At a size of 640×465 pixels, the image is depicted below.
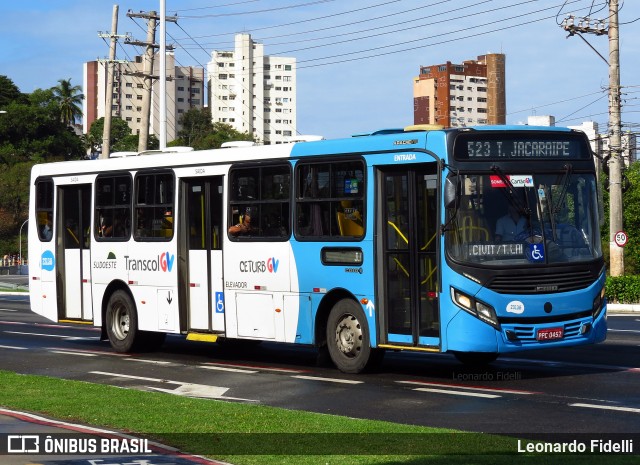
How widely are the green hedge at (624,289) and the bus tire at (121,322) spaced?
20.7 meters

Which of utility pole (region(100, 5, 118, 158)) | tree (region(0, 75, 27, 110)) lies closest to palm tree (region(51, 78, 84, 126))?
tree (region(0, 75, 27, 110))

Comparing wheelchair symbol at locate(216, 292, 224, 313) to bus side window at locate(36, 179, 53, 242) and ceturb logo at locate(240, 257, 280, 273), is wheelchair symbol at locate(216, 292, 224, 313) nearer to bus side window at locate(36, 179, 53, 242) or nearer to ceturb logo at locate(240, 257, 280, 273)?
ceturb logo at locate(240, 257, 280, 273)

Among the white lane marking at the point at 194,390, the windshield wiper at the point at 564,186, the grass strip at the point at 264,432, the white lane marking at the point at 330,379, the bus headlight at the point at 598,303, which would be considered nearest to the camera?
the grass strip at the point at 264,432

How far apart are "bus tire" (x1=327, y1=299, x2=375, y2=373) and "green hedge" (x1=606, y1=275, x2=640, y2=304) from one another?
22615 millimetres

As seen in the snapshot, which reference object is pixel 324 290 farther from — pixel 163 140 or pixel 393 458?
pixel 163 140

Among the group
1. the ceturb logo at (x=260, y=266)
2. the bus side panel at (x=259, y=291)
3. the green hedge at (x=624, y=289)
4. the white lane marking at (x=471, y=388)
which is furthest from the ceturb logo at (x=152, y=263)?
the green hedge at (x=624, y=289)

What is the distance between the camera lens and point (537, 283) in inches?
601

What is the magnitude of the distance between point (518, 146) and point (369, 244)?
2.42m

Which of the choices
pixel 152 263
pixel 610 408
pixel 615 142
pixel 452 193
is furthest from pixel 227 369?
pixel 615 142

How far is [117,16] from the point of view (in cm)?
5328

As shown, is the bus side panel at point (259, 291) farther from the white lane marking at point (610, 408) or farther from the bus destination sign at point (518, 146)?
the white lane marking at point (610, 408)

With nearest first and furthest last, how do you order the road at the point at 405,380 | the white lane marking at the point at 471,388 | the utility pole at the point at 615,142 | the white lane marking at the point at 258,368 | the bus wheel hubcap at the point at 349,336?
the road at the point at 405,380 → the white lane marking at the point at 471,388 → the bus wheel hubcap at the point at 349,336 → the white lane marking at the point at 258,368 → the utility pole at the point at 615,142

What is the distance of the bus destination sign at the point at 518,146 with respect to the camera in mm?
15508

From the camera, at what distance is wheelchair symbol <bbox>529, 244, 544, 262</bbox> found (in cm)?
1534
